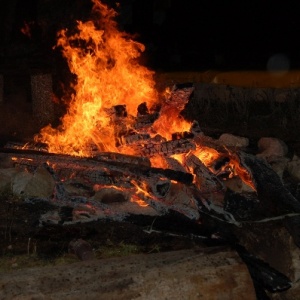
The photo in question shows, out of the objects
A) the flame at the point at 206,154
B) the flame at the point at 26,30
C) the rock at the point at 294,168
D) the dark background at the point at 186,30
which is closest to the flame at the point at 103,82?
the flame at the point at 206,154

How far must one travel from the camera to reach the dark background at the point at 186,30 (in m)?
10.2

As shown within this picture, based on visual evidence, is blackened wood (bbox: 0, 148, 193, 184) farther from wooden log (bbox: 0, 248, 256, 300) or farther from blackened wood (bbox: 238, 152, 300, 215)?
wooden log (bbox: 0, 248, 256, 300)

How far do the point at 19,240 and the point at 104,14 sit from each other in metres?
5.33

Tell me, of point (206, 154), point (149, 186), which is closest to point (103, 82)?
point (206, 154)

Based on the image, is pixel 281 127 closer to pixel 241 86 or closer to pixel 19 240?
pixel 241 86

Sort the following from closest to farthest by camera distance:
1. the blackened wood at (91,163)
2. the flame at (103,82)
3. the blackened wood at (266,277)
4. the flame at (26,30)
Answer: the blackened wood at (266,277)
the blackened wood at (91,163)
the flame at (103,82)
the flame at (26,30)

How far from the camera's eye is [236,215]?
465 centimetres

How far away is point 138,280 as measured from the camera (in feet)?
10.1

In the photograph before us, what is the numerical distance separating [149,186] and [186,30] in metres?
7.99

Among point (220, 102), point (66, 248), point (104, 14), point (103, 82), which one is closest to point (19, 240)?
point (66, 248)

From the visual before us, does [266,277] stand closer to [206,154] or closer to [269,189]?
[269,189]

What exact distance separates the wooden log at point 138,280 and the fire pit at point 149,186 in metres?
0.24

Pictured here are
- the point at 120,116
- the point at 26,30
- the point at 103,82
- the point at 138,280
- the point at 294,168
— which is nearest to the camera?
the point at 138,280

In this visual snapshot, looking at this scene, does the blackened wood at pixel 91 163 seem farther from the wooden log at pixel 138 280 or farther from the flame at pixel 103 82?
the wooden log at pixel 138 280
